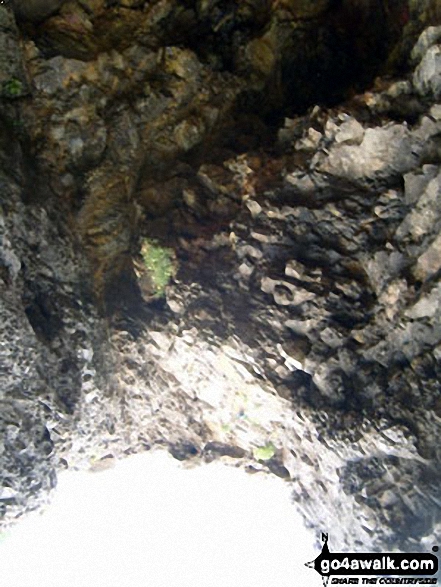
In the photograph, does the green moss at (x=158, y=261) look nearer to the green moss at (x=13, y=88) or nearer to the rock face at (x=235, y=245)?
the rock face at (x=235, y=245)

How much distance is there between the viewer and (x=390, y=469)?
7.23 meters

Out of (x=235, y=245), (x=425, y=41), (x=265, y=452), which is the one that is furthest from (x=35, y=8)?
(x=265, y=452)

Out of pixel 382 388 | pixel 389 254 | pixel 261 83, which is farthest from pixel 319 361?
pixel 261 83

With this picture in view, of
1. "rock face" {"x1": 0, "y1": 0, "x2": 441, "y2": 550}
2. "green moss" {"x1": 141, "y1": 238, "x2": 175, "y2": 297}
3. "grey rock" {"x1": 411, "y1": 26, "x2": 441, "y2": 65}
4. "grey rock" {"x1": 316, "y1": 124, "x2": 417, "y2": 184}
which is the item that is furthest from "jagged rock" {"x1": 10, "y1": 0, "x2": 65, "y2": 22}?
"grey rock" {"x1": 411, "y1": 26, "x2": 441, "y2": 65}

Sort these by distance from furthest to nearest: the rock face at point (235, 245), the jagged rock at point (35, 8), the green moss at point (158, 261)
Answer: the green moss at point (158, 261)
the jagged rock at point (35, 8)
the rock face at point (235, 245)

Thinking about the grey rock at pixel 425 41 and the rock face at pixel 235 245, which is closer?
the grey rock at pixel 425 41

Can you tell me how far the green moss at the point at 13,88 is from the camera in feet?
24.0

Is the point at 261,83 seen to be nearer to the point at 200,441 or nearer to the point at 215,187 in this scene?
the point at 215,187

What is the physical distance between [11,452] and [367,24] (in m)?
8.29

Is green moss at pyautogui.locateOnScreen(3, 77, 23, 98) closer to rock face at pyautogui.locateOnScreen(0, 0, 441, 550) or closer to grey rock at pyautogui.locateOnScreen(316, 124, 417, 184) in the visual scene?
rock face at pyautogui.locateOnScreen(0, 0, 441, 550)

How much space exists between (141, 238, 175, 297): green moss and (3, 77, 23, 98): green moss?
264 centimetres

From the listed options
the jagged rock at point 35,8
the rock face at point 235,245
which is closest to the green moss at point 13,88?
the rock face at point 235,245

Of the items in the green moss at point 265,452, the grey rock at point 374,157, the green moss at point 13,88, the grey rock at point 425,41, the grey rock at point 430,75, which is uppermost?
the grey rock at point 425,41

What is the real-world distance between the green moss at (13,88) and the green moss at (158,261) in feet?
8.66
